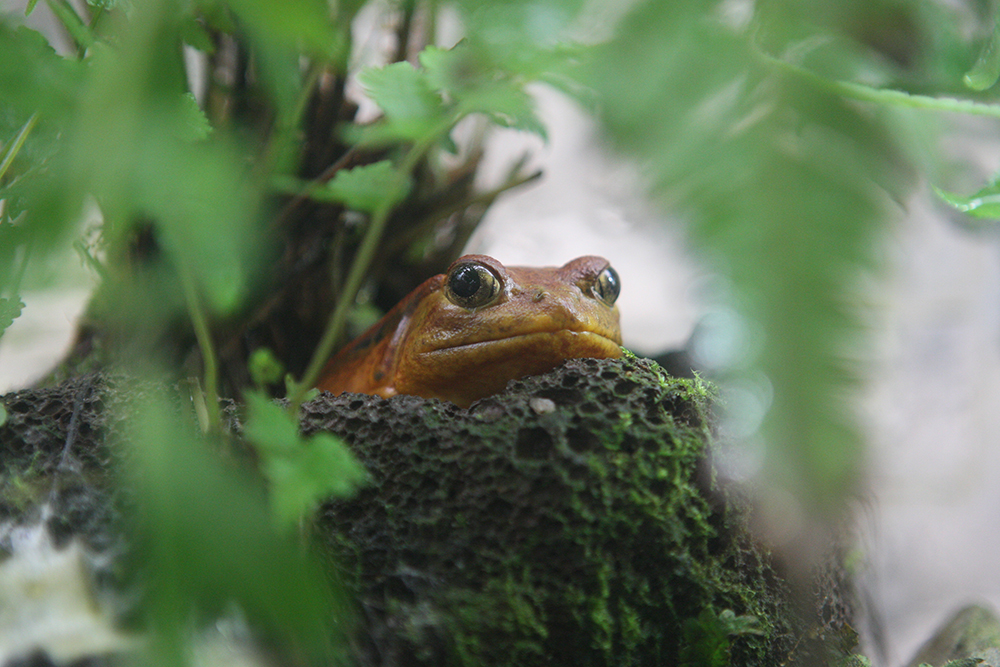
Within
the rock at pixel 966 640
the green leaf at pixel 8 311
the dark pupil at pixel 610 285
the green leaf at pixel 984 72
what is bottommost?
the rock at pixel 966 640

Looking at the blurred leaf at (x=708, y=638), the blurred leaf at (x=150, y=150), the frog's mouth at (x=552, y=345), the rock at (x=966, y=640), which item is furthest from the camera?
the rock at (x=966, y=640)

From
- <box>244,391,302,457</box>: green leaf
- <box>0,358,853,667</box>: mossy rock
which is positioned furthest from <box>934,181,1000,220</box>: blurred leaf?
<box>244,391,302,457</box>: green leaf

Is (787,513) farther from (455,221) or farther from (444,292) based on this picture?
(455,221)

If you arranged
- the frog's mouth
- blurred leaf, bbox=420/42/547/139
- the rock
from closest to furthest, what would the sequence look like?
blurred leaf, bbox=420/42/547/139, the frog's mouth, the rock

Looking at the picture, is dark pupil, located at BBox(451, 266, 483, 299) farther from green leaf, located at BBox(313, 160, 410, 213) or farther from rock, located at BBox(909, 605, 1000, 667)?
rock, located at BBox(909, 605, 1000, 667)

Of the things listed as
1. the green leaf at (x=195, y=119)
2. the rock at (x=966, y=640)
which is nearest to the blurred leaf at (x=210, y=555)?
the green leaf at (x=195, y=119)

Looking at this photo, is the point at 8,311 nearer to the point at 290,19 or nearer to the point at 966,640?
the point at 290,19

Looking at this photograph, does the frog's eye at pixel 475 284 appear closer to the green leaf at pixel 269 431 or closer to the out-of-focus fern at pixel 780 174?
the green leaf at pixel 269 431

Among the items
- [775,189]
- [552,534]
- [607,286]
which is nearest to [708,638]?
[552,534]
